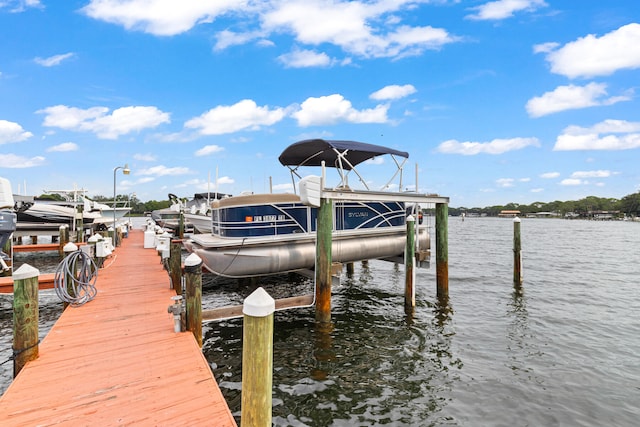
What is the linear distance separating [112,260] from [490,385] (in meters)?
12.4

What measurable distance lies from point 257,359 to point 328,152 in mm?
9603

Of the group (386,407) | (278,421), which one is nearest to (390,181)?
(386,407)

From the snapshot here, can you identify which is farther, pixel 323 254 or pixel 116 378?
pixel 323 254

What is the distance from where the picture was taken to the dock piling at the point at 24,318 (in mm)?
4578

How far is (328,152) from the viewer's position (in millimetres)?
11797

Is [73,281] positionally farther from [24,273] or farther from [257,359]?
[257,359]

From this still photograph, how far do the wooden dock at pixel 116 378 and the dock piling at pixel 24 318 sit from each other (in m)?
0.19

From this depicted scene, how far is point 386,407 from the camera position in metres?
5.37

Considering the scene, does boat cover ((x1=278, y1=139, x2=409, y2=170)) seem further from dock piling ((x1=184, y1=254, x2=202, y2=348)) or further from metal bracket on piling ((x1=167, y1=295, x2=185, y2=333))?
metal bracket on piling ((x1=167, y1=295, x2=185, y2=333))

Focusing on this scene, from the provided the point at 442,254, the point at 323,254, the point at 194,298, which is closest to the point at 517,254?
the point at 442,254

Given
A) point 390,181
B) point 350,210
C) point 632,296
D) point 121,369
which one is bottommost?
point 632,296

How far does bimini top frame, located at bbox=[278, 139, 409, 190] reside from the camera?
34.4ft

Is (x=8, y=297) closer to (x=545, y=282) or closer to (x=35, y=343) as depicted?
(x=35, y=343)

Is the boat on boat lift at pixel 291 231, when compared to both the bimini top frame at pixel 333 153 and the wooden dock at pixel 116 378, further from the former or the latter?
the wooden dock at pixel 116 378
